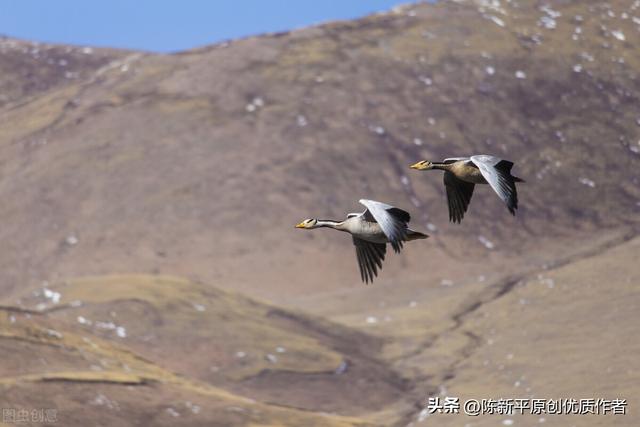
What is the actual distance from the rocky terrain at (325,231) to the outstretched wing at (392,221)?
13.6m

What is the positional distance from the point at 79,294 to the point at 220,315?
15.5 ft

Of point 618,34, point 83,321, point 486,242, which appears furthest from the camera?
point 618,34

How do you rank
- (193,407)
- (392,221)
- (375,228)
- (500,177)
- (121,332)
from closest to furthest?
(500,177), (392,221), (375,228), (193,407), (121,332)

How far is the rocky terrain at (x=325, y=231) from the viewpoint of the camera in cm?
3164

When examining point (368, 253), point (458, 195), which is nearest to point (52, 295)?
point (368, 253)

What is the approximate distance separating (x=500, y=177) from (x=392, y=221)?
1.25m

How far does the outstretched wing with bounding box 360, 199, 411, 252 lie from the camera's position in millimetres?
13617

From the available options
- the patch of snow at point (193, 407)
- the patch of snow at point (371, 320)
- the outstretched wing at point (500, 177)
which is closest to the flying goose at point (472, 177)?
the outstretched wing at point (500, 177)

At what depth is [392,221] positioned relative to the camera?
45.8ft

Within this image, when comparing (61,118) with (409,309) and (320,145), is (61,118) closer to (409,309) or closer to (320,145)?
(320,145)

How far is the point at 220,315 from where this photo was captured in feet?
124

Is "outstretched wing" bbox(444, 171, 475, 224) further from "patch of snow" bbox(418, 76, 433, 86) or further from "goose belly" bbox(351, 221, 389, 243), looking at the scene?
"patch of snow" bbox(418, 76, 433, 86)

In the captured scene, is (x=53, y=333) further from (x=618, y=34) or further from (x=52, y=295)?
(x=618, y=34)

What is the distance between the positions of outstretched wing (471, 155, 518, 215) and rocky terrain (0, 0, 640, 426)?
14.3 meters
